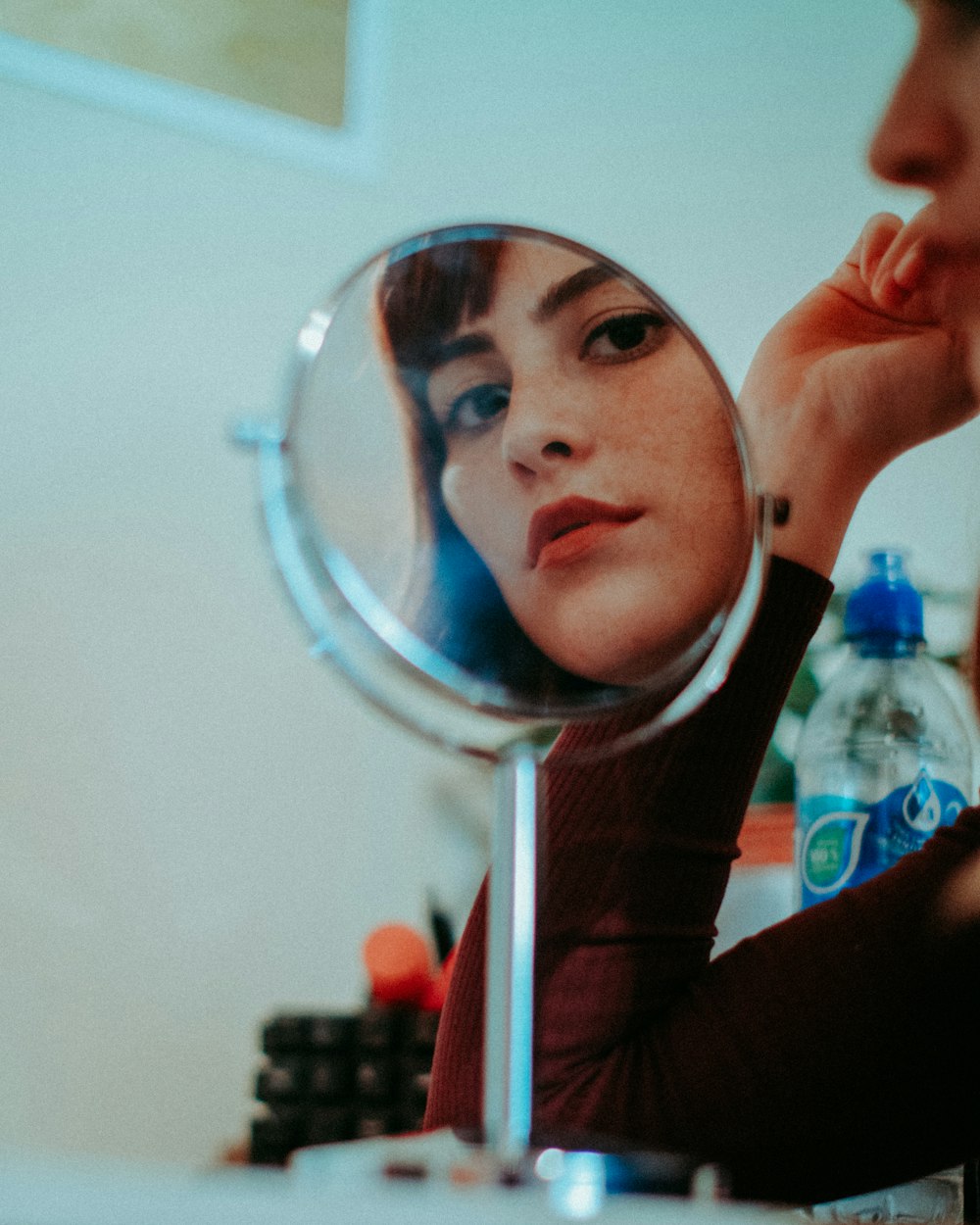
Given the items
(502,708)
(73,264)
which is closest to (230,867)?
(73,264)

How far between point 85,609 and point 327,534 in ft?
2.08

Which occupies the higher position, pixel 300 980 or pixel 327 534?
pixel 327 534

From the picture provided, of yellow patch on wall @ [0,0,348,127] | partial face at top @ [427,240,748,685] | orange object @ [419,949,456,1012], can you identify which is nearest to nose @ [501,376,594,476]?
partial face at top @ [427,240,748,685]

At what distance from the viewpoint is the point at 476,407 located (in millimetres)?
465

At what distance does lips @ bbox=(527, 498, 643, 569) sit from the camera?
0.48 m

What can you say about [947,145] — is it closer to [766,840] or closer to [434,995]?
[766,840]

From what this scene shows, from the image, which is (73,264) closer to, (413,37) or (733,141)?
(413,37)

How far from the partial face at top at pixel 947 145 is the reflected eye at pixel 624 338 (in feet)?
0.53

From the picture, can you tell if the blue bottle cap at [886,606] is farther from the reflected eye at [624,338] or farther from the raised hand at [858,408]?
the reflected eye at [624,338]

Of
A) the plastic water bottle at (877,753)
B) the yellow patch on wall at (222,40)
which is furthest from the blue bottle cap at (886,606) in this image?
the yellow patch on wall at (222,40)

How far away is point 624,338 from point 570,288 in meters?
0.03

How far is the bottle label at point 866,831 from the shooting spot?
1.72 ft

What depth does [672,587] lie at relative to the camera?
471 millimetres

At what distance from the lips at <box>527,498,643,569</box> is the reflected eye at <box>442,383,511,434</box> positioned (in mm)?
42
